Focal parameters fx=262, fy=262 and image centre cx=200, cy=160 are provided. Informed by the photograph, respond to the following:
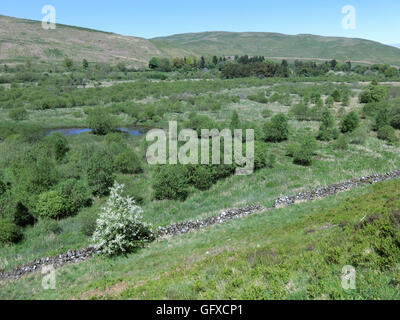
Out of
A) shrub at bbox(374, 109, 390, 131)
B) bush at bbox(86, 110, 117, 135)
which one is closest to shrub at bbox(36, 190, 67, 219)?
bush at bbox(86, 110, 117, 135)

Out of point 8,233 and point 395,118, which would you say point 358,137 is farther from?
point 8,233

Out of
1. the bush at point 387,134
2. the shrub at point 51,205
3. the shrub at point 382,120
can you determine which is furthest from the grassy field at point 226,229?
the shrub at point 382,120

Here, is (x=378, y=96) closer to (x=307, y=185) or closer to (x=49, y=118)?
(x=307, y=185)

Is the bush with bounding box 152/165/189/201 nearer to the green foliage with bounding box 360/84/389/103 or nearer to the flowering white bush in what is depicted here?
the flowering white bush

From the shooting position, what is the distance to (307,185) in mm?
21031

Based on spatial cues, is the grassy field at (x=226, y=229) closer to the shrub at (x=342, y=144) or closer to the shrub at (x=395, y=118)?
the shrub at (x=342, y=144)

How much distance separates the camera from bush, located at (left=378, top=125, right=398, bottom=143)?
32594 millimetres

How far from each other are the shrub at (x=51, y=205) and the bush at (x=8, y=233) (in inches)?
87.2

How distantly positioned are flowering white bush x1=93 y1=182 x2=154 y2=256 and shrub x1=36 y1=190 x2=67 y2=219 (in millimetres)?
6019

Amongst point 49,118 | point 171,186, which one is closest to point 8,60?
point 49,118

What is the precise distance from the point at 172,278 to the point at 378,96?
203 ft

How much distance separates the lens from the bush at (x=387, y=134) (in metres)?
32.6

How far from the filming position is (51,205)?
18422 mm
